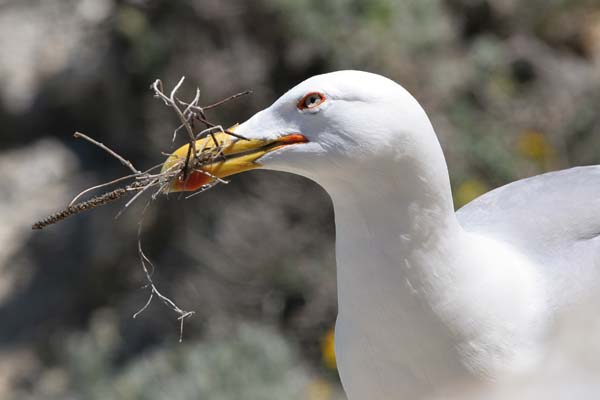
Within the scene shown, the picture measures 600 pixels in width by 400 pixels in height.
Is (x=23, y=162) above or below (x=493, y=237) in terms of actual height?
below

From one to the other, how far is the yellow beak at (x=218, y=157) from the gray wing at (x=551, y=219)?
62 centimetres

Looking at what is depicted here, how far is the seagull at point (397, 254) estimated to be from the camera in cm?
192

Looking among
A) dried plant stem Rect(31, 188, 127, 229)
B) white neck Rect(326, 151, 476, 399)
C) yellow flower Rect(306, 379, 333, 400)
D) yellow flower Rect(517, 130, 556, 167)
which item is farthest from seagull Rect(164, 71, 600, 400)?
yellow flower Rect(517, 130, 556, 167)

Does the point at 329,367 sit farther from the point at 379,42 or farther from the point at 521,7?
the point at 521,7

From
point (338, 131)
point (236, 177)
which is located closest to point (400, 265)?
point (338, 131)

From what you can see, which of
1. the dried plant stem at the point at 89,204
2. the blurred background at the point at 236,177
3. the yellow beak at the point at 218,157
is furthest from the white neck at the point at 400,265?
the blurred background at the point at 236,177

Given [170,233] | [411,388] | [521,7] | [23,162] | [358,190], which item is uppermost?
[358,190]

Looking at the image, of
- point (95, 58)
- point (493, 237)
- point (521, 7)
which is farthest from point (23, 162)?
point (493, 237)

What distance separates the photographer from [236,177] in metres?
5.54

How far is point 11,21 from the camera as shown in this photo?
323 inches

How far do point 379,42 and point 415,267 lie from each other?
387 cm

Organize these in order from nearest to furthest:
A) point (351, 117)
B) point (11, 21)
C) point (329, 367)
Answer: point (351, 117), point (329, 367), point (11, 21)

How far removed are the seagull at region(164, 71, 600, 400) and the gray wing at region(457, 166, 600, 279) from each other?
67 mm

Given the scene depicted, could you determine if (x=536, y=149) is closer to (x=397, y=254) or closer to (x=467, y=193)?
(x=467, y=193)
